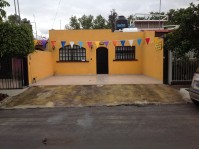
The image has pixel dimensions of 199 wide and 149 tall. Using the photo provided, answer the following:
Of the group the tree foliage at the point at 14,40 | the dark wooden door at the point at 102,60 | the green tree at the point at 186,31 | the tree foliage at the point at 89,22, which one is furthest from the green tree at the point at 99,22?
the green tree at the point at 186,31

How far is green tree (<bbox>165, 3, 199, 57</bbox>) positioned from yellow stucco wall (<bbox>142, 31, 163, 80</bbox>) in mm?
3731

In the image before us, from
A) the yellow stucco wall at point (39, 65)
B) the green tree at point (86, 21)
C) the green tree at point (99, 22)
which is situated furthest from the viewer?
the green tree at point (86, 21)

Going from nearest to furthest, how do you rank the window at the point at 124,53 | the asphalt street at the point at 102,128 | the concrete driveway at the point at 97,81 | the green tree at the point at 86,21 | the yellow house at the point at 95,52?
the asphalt street at the point at 102,128 → the concrete driveway at the point at 97,81 → the yellow house at the point at 95,52 → the window at the point at 124,53 → the green tree at the point at 86,21

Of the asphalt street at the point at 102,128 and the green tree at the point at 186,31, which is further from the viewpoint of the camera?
the green tree at the point at 186,31

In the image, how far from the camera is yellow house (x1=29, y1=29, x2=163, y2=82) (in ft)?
74.0

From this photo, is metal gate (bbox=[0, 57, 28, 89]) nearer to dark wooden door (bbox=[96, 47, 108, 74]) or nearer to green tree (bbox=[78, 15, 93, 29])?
dark wooden door (bbox=[96, 47, 108, 74])

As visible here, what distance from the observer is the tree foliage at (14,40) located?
1173cm

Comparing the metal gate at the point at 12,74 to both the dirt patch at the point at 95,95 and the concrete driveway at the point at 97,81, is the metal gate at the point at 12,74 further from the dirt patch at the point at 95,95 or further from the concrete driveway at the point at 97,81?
the concrete driveway at the point at 97,81

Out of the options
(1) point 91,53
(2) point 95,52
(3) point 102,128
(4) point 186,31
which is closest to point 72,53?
(1) point 91,53

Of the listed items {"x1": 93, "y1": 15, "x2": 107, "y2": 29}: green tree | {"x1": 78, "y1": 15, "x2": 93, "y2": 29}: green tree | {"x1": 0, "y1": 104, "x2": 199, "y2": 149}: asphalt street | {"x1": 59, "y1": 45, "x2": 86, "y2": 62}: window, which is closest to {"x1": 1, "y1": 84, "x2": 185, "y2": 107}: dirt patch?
{"x1": 0, "y1": 104, "x2": 199, "y2": 149}: asphalt street

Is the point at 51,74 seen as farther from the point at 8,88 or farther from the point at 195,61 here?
the point at 195,61

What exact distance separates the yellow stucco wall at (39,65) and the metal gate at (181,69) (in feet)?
25.3

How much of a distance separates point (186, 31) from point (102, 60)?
39.9 ft

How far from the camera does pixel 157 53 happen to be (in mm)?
17000
